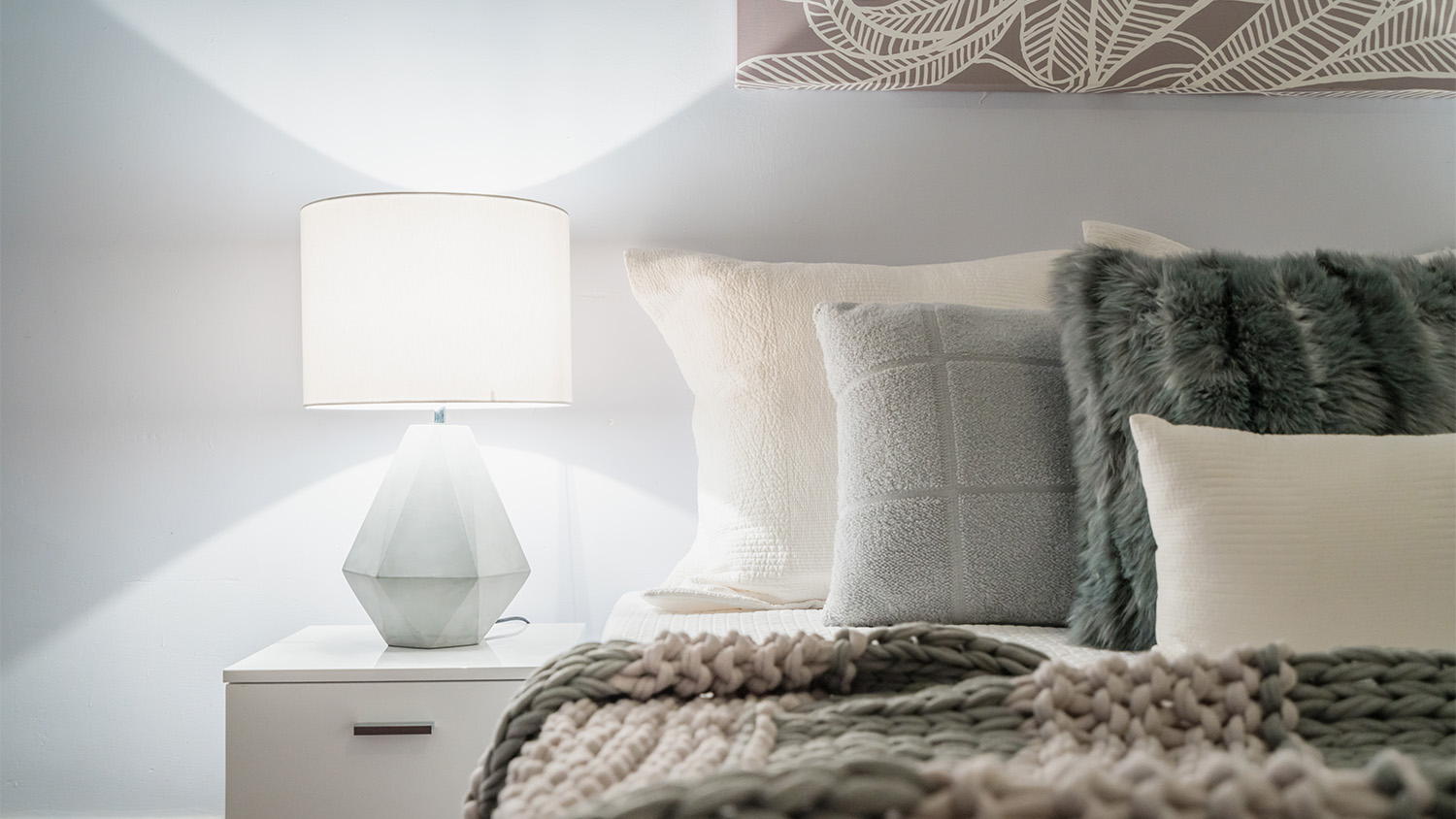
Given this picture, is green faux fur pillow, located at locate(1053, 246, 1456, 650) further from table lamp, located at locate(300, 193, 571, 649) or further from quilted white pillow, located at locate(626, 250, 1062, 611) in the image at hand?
table lamp, located at locate(300, 193, 571, 649)

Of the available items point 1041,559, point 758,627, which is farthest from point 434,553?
point 1041,559

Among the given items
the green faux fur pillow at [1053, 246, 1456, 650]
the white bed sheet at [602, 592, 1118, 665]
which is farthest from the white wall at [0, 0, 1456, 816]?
the green faux fur pillow at [1053, 246, 1456, 650]

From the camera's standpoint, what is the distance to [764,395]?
4.69ft

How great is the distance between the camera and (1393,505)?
33.6 inches

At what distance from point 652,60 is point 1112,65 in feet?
2.66

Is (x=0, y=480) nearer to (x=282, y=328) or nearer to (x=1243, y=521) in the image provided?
(x=282, y=328)

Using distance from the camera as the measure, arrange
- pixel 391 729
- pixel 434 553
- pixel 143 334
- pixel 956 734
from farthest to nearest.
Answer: pixel 143 334, pixel 434 553, pixel 391 729, pixel 956 734

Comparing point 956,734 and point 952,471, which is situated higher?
point 952,471

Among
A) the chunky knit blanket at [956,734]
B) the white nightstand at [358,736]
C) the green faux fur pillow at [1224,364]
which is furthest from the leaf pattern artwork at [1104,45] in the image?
the chunky knit blanket at [956,734]

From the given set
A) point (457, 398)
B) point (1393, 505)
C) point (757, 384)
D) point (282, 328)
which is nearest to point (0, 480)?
point (282, 328)

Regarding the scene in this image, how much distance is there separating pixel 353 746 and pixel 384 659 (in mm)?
119

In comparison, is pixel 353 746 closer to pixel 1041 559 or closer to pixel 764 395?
pixel 764 395

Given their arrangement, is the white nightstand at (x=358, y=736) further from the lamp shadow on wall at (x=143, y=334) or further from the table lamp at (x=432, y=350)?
the lamp shadow on wall at (x=143, y=334)

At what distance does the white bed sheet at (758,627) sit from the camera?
1.01 metres
